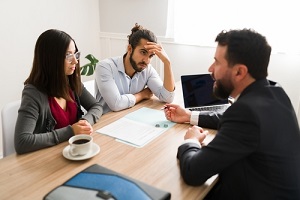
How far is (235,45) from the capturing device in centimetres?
101

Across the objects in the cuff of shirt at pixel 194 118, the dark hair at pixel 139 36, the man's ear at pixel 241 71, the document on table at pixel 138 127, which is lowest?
the document on table at pixel 138 127

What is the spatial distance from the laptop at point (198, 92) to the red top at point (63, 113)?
672mm

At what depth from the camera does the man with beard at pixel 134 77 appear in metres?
1.75

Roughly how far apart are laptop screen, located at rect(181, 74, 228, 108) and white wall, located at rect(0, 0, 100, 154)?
5.96 feet

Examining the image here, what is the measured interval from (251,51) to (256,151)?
0.36 m

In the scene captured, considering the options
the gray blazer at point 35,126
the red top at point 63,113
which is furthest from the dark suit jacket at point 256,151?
the red top at point 63,113

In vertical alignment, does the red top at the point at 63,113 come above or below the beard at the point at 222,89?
below

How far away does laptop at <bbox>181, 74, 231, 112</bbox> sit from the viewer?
1.69 m

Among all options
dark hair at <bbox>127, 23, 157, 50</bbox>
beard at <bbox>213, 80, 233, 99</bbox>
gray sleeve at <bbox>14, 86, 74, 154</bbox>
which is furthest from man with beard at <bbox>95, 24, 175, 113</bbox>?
beard at <bbox>213, 80, 233, 99</bbox>

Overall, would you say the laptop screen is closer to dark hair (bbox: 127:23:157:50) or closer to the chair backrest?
dark hair (bbox: 127:23:157:50)

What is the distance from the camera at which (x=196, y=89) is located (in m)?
1.69

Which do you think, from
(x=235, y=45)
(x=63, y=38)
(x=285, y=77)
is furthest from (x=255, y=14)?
(x=63, y=38)

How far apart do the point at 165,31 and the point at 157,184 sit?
2.33m

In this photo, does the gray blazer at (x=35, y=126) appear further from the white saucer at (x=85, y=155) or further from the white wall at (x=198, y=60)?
the white wall at (x=198, y=60)
